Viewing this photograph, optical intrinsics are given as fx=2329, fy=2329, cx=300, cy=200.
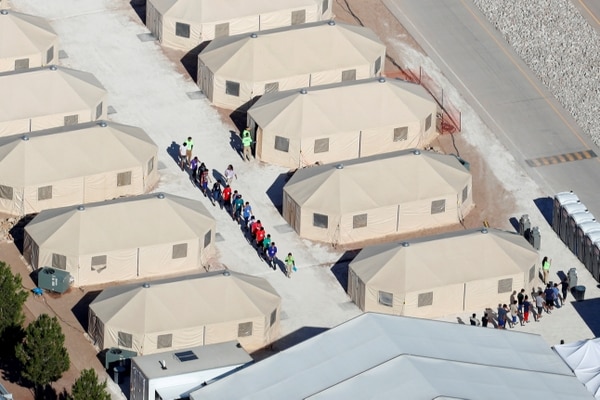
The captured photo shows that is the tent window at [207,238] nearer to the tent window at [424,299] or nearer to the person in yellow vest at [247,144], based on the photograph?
the person in yellow vest at [247,144]

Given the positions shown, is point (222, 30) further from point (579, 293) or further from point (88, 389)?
point (88, 389)

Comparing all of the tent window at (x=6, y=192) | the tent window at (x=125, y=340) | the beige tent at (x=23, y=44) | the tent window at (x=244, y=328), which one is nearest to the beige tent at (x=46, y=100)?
the beige tent at (x=23, y=44)

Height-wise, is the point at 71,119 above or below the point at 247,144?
below

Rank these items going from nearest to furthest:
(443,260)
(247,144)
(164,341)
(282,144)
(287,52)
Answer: (164,341) → (443,260) → (282,144) → (247,144) → (287,52)

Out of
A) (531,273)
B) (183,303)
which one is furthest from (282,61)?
(183,303)

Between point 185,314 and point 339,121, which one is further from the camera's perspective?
point 339,121

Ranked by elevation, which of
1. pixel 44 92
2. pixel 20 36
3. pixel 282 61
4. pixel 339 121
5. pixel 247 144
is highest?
pixel 282 61
